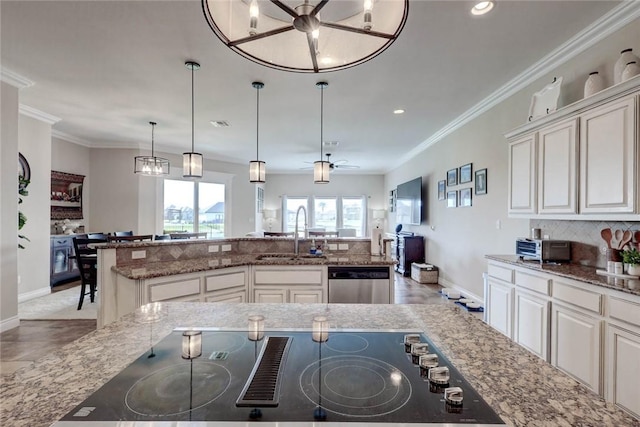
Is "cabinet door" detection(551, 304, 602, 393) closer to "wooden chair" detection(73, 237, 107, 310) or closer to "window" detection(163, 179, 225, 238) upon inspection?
"wooden chair" detection(73, 237, 107, 310)

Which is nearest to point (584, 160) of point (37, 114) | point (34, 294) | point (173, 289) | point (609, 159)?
point (609, 159)

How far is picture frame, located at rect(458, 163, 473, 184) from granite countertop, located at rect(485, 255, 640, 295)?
1948 mm

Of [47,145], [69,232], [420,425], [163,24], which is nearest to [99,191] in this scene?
[69,232]

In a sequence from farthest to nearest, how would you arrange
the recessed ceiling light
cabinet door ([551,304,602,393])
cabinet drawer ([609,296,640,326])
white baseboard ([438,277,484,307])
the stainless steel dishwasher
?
white baseboard ([438,277,484,307]) → the stainless steel dishwasher → the recessed ceiling light → cabinet door ([551,304,602,393]) → cabinet drawer ([609,296,640,326])

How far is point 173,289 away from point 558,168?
3.40m

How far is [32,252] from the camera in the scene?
455 centimetres

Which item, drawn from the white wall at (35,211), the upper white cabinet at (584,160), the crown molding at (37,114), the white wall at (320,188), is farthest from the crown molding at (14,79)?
the white wall at (320,188)

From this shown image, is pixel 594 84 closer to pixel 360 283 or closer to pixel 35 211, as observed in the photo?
pixel 360 283

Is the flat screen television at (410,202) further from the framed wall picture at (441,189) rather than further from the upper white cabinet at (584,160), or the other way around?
the upper white cabinet at (584,160)

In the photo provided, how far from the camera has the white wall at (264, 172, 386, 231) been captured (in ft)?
33.2

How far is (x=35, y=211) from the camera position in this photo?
14.9ft

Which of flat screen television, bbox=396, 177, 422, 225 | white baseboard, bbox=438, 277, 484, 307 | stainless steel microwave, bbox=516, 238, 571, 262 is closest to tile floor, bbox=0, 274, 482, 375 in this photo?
white baseboard, bbox=438, 277, 484, 307

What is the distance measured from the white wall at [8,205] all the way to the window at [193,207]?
3445 millimetres

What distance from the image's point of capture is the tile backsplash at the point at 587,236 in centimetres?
234
